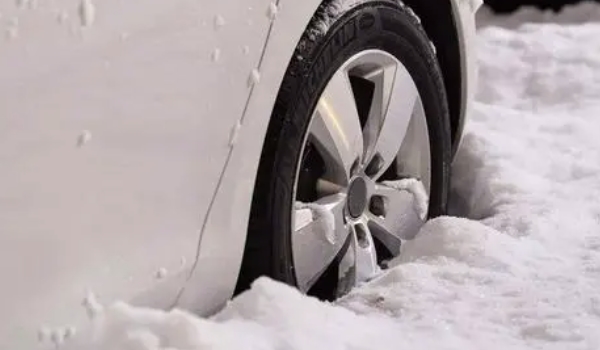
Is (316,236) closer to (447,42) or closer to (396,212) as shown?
(396,212)

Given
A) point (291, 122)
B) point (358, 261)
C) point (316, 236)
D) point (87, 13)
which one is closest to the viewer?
point (87, 13)

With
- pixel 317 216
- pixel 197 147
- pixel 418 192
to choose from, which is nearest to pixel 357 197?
pixel 317 216

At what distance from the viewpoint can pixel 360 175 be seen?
2615 mm

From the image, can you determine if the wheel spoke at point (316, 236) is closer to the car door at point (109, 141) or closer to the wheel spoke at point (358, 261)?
the wheel spoke at point (358, 261)

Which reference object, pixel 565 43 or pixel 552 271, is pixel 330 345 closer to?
pixel 552 271

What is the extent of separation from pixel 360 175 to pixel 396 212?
0.22 meters

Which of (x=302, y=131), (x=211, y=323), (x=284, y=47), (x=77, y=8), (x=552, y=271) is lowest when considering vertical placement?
(x=552, y=271)

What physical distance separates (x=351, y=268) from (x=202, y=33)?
89 centimetres

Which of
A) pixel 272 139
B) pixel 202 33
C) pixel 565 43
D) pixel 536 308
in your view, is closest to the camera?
pixel 202 33

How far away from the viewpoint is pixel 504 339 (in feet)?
7.34

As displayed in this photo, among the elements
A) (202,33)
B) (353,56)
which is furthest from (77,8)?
(353,56)

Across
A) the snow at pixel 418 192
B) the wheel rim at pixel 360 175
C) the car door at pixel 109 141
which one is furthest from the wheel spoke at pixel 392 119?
the car door at pixel 109 141

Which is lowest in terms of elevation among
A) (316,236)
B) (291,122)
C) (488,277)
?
(488,277)

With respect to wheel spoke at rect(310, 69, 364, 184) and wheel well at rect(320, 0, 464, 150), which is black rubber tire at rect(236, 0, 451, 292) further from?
wheel well at rect(320, 0, 464, 150)
